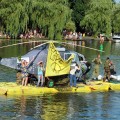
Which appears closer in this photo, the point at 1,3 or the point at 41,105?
the point at 41,105

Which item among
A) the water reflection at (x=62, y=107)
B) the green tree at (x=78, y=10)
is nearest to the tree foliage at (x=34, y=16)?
the green tree at (x=78, y=10)

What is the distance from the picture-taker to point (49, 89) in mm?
24828

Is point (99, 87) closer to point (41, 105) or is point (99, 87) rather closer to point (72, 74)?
point (72, 74)

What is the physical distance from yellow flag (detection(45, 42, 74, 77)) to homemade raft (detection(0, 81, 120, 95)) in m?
0.94

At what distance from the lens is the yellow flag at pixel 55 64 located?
2532 cm

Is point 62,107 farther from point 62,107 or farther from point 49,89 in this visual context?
point 49,89

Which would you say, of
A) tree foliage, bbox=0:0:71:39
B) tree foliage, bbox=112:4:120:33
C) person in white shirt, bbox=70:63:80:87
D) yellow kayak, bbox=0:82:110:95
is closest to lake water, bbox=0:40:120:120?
yellow kayak, bbox=0:82:110:95

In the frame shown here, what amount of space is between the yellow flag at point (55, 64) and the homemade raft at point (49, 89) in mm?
941

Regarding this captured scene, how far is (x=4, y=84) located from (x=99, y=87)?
5.78 m

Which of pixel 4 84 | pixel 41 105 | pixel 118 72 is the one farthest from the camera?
pixel 118 72

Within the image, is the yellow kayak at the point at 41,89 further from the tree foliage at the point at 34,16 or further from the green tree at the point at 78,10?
the green tree at the point at 78,10

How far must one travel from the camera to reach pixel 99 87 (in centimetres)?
2669

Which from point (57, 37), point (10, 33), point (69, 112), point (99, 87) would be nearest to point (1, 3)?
point (10, 33)

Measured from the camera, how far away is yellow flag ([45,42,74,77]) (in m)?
25.3
